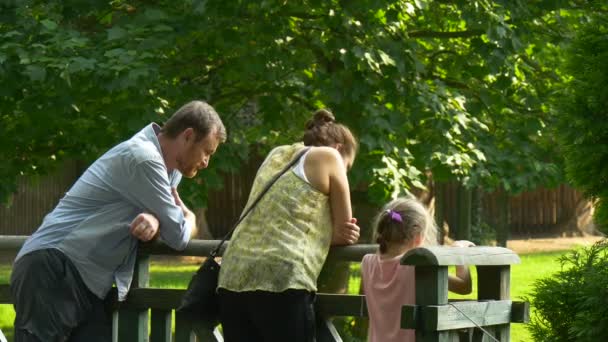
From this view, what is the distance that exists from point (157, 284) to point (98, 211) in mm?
14511

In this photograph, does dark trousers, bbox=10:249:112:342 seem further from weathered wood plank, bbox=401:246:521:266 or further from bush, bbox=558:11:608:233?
bush, bbox=558:11:608:233

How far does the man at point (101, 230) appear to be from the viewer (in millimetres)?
4809

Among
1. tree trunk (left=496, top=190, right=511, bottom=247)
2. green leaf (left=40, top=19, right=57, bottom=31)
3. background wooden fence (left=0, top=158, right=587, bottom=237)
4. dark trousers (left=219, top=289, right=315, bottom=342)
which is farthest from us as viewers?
tree trunk (left=496, top=190, right=511, bottom=247)

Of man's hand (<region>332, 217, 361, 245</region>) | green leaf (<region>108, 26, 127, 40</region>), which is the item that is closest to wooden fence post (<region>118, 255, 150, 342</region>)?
man's hand (<region>332, 217, 361, 245</region>)

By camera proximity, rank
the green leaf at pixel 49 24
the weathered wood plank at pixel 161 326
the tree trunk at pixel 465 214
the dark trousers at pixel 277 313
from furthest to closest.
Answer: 1. the tree trunk at pixel 465 214
2. the green leaf at pixel 49 24
3. the weathered wood plank at pixel 161 326
4. the dark trousers at pixel 277 313

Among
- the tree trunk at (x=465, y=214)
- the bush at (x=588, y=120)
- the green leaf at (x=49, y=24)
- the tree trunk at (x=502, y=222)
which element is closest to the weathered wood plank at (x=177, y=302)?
the bush at (x=588, y=120)

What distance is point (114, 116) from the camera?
10602 millimetres

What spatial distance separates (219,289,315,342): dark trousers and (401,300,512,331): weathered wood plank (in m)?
0.51

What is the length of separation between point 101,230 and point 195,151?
1.65ft

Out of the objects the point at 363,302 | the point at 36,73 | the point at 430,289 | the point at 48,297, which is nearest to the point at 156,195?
the point at 48,297

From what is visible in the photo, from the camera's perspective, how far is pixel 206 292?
4758 mm

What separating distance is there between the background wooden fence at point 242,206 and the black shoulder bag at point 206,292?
18.1 m

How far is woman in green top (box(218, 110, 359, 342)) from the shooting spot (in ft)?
14.9

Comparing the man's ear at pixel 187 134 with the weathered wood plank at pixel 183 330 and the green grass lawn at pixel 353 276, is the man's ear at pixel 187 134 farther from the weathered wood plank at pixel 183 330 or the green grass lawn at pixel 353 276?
the green grass lawn at pixel 353 276
